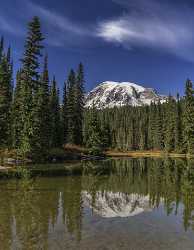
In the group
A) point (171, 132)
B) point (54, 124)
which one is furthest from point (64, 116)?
point (171, 132)

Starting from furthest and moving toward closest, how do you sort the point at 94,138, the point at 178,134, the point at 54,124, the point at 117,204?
the point at 178,134
the point at 94,138
the point at 54,124
the point at 117,204

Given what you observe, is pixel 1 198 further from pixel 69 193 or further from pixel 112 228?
pixel 112 228

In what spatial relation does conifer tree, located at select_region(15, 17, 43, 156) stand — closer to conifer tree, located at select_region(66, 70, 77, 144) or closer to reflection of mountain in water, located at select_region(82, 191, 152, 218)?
reflection of mountain in water, located at select_region(82, 191, 152, 218)

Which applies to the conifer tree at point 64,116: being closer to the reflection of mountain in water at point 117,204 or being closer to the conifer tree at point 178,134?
the conifer tree at point 178,134

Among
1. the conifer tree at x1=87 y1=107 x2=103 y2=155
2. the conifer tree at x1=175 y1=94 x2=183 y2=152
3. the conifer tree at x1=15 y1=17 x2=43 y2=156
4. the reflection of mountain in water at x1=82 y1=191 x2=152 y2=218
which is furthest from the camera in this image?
the conifer tree at x1=175 y1=94 x2=183 y2=152

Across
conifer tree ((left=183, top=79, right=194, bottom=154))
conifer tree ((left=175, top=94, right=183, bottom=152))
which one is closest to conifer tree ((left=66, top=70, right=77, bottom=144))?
conifer tree ((left=183, top=79, right=194, bottom=154))

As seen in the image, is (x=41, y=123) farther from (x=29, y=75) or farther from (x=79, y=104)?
(x=79, y=104)

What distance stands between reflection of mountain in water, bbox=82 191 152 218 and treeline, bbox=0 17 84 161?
2080 cm

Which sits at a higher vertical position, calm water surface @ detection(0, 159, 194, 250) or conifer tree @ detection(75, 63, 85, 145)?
conifer tree @ detection(75, 63, 85, 145)

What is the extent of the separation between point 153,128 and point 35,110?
307 ft

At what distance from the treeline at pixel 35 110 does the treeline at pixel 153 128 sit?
5979 millimetres

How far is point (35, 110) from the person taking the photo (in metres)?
45.1

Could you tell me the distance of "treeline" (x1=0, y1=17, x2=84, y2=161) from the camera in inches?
1593

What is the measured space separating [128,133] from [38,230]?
145m
